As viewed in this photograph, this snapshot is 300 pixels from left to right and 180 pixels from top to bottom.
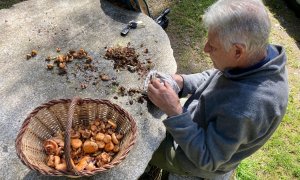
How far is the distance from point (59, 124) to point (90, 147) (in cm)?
34

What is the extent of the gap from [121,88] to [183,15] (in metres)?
3.06

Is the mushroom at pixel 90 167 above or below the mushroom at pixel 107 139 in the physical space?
above

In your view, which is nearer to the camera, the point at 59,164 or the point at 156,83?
the point at 59,164

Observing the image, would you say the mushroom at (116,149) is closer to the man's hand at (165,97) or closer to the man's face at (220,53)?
the man's hand at (165,97)

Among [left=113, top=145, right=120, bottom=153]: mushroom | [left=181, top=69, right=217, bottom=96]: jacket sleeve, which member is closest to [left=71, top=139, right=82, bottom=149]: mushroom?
[left=113, top=145, right=120, bottom=153]: mushroom

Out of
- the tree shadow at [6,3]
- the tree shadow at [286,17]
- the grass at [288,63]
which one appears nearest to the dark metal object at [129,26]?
the grass at [288,63]

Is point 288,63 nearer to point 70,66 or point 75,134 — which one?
point 70,66

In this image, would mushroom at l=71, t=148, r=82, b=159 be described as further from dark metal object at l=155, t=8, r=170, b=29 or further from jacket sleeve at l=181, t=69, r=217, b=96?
dark metal object at l=155, t=8, r=170, b=29

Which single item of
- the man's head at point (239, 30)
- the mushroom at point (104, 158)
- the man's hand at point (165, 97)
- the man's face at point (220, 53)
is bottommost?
the mushroom at point (104, 158)

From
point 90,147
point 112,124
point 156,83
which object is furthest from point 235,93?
point 90,147

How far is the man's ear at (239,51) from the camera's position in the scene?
179 centimetres

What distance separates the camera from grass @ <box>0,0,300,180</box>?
11.5 ft

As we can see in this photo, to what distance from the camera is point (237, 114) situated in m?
1.86

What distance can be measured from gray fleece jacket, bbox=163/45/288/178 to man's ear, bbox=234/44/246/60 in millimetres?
103
